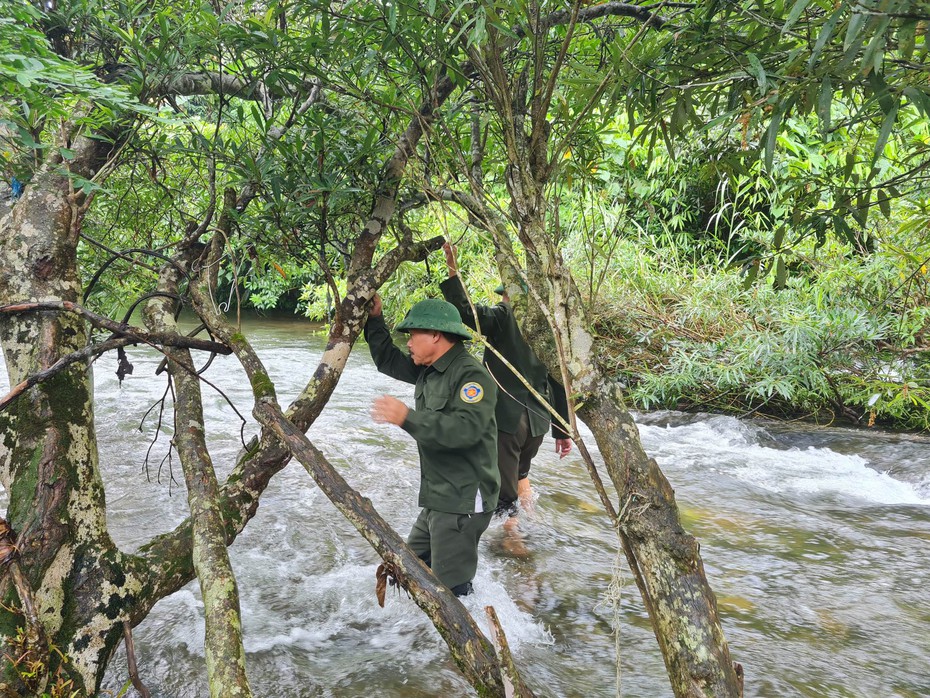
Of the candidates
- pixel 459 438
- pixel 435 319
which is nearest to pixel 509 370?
pixel 435 319

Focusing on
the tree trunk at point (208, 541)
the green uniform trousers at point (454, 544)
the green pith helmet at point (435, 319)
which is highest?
the green pith helmet at point (435, 319)

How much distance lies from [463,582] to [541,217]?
1985mm

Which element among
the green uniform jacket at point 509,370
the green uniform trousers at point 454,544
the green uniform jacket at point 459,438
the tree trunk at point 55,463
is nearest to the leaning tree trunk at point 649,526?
the green uniform jacket at point 459,438

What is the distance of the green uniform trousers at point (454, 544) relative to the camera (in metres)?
3.40

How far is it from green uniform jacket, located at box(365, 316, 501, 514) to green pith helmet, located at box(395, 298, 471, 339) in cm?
15

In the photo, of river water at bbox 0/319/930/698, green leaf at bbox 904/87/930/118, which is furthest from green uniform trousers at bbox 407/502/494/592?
green leaf at bbox 904/87/930/118

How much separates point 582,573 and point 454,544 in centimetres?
161

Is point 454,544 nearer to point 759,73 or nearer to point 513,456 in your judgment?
point 513,456

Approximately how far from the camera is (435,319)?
3479 mm

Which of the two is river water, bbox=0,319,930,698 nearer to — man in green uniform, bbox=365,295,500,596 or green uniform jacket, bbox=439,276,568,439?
man in green uniform, bbox=365,295,500,596

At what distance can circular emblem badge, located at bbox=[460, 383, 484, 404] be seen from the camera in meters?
3.34

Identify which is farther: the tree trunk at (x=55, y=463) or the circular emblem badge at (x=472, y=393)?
the circular emblem badge at (x=472, y=393)

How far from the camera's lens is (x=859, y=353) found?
753 centimetres

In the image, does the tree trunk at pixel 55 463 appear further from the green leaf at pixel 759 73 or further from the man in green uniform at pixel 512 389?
the green leaf at pixel 759 73
